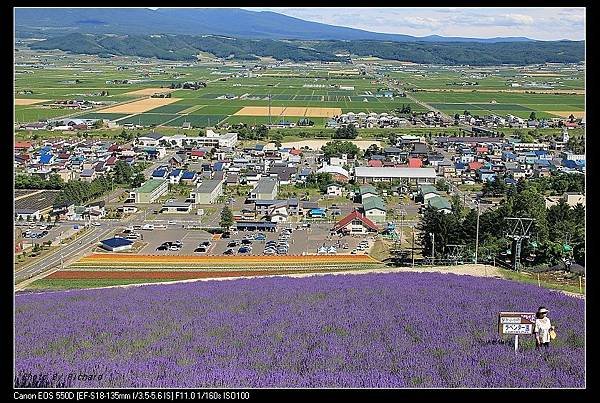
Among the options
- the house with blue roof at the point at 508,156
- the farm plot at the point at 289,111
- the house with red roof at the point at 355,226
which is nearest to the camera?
the house with red roof at the point at 355,226

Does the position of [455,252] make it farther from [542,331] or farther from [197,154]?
[197,154]

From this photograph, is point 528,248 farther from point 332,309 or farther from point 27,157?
point 27,157

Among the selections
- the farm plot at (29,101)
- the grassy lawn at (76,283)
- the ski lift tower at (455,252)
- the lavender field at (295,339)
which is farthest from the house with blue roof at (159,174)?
the farm plot at (29,101)

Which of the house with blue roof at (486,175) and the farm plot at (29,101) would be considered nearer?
the house with blue roof at (486,175)

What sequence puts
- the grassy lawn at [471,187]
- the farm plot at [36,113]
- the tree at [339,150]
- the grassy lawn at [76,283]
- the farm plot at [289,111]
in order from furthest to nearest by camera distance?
the farm plot at [289,111], the farm plot at [36,113], the tree at [339,150], the grassy lawn at [471,187], the grassy lawn at [76,283]

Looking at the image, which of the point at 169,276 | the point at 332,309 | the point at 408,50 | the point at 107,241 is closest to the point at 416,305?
the point at 332,309

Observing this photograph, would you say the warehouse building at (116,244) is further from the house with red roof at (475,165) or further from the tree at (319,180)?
the house with red roof at (475,165)

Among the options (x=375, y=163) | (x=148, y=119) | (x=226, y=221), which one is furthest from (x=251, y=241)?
(x=148, y=119)
